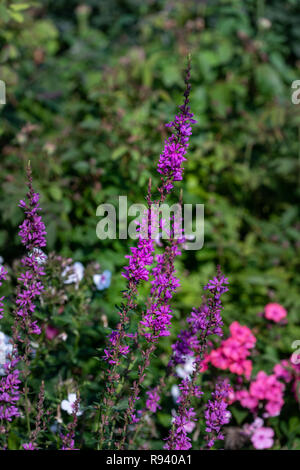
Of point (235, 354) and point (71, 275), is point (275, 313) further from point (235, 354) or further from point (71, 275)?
point (71, 275)

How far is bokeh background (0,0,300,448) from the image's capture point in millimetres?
3098

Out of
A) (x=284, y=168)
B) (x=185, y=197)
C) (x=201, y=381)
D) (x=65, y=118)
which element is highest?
(x=65, y=118)

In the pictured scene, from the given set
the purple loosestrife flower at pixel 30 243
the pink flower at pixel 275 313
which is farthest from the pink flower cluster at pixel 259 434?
the purple loosestrife flower at pixel 30 243

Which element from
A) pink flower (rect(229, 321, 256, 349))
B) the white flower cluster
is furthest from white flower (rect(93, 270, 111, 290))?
pink flower (rect(229, 321, 256, 349))

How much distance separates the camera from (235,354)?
2.31 meters

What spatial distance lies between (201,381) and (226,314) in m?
0.71

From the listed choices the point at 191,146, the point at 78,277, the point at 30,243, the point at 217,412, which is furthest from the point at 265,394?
the point at 191,146

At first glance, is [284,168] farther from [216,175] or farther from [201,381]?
[201,381]

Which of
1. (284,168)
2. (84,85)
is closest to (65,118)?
(84,85)

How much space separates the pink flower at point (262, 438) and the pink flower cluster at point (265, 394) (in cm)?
8

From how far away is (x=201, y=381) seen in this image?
7.63 feet

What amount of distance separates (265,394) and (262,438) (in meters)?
0.19

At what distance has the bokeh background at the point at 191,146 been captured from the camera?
310 cm

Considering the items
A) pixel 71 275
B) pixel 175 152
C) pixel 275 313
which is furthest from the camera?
pixel 275 313
